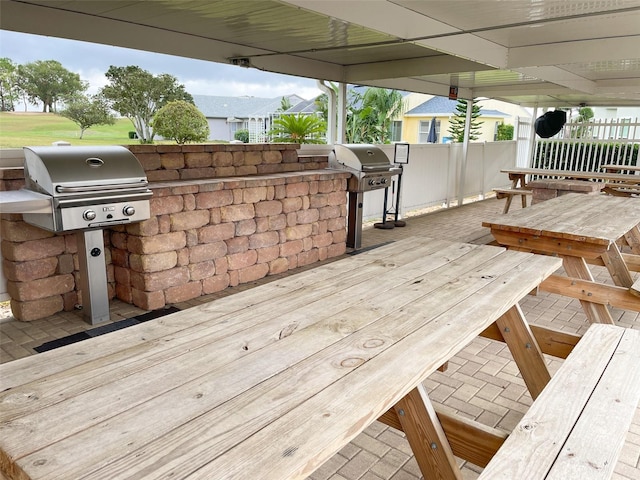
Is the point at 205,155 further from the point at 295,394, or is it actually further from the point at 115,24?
the point at 295,394

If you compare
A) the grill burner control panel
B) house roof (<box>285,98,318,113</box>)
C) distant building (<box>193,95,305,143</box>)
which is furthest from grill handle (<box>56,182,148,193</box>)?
house roof (<box>285,98,318,113</box>)

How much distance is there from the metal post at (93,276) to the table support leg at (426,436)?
8.84ft

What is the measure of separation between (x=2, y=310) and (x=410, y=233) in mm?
4978

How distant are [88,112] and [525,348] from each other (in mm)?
→ 6408

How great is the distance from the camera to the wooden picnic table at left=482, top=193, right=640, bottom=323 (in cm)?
322

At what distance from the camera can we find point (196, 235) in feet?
13.7

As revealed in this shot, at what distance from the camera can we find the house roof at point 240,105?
A: 23016 millimetres

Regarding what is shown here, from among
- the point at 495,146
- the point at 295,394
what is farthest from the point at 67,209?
the point at 495,146

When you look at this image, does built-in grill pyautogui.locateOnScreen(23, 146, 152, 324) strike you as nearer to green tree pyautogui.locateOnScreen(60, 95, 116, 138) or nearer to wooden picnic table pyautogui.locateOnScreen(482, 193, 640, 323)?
wooden picnic table pyautogui.locateOnScreen(482, 193, 640, 323)

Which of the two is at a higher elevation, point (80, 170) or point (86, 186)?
point (80, 170)

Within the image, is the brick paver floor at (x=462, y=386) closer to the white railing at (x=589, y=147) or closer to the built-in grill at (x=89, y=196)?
the built-in grill at (x=89, y=196)

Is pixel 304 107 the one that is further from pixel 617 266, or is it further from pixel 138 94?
→ pixel 617 266

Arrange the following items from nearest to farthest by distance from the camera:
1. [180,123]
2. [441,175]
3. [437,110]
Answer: [180,123] → [441,175] → [437,110]

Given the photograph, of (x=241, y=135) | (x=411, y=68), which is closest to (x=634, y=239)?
(x=411, y=68)
